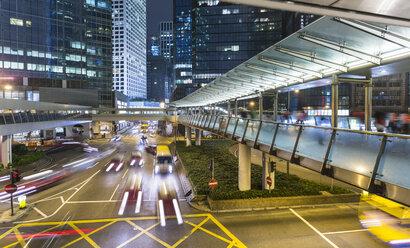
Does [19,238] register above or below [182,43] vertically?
below

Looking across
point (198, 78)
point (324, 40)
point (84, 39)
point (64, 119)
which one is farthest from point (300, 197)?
point (84, 39)

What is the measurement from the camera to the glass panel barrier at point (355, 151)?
530 centimetres

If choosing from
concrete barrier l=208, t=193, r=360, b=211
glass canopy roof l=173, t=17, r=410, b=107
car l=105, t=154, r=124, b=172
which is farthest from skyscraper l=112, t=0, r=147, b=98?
glass canopy roof l=173, t=17, r=410, b=107

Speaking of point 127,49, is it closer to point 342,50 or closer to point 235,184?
point 235,184

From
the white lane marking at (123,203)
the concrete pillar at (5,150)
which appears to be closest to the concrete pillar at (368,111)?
the white lane marking at (123,203)

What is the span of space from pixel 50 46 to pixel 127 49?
7932cm

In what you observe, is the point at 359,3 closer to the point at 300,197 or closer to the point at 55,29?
the point at 300,197

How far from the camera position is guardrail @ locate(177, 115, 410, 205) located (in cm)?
469

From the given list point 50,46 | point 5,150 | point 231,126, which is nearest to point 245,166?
point 231,126

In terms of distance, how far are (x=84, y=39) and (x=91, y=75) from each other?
34.9 feet

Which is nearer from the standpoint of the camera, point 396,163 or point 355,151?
point 396,163

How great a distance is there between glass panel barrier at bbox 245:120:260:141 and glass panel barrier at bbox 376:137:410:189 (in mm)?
6228

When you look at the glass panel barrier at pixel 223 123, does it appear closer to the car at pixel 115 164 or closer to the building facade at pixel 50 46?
the car at pixel 115 164

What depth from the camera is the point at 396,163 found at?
4758mm
